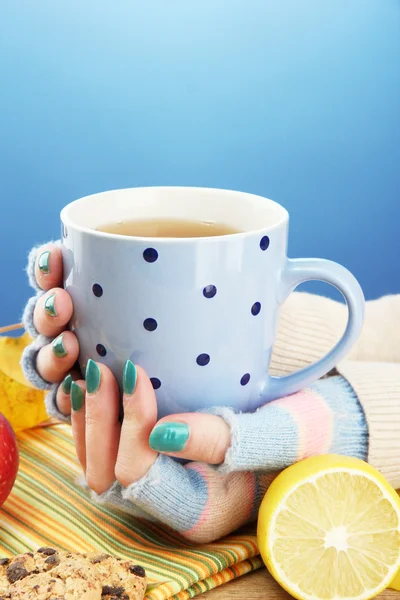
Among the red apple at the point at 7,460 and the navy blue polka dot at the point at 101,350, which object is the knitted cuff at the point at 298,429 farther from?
the red apple at the point at 7,460

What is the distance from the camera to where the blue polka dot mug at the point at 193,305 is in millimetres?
531

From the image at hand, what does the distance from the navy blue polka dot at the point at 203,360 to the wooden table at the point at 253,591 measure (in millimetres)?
182

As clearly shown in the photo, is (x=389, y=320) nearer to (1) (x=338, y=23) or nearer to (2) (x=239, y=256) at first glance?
(2) (x=239, y=256)

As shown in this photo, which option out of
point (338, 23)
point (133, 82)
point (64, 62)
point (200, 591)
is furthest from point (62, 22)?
point (200, 591)

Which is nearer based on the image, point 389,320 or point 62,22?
point 389,320

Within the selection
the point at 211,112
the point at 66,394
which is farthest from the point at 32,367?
the point at 211,112

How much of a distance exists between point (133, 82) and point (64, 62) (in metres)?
0.15

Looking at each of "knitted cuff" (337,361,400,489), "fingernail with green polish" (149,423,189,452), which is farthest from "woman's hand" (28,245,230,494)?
"knitted cuff" (337,361,400,489)

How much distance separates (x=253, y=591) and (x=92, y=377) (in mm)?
212

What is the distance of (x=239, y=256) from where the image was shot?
542mm

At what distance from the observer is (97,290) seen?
1.83 ft

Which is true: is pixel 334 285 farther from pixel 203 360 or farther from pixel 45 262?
pixel 45 262

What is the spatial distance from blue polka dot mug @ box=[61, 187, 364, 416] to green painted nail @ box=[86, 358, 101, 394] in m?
0.02

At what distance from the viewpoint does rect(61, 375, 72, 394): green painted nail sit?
0.63 m
